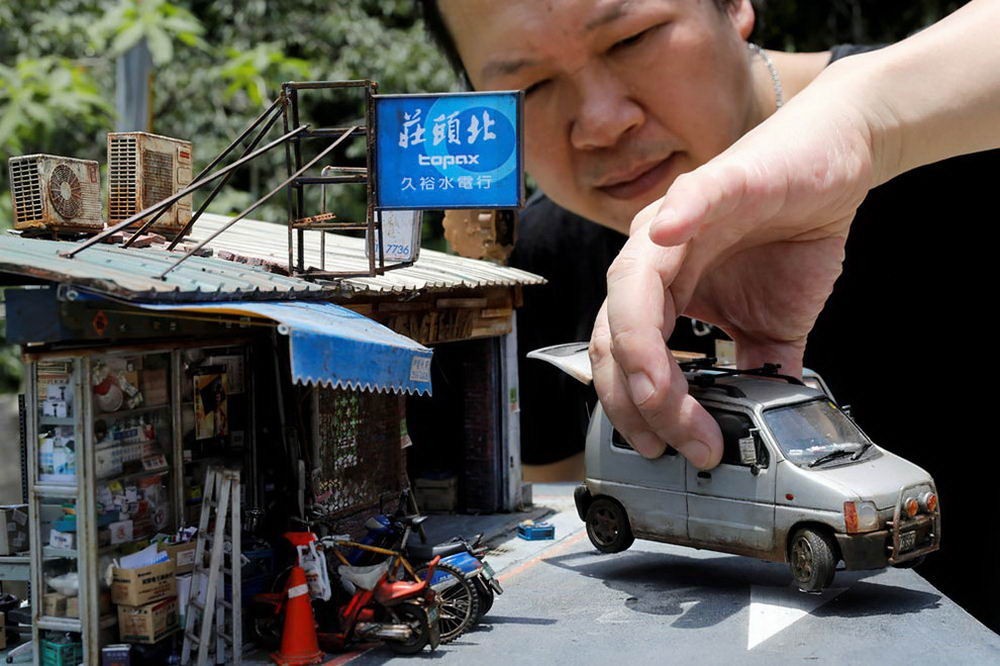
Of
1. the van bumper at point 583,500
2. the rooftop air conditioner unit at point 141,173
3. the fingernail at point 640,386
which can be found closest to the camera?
the fingernail at point 640,386

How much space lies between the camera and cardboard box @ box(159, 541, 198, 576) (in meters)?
7.56

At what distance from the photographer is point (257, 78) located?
509 inches

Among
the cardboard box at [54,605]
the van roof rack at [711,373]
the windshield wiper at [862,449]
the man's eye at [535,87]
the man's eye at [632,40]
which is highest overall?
the man's eye at [632,40]

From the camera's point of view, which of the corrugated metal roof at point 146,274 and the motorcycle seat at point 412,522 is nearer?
the corrugated metal roof at point 146,274

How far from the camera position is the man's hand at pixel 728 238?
4203 mm

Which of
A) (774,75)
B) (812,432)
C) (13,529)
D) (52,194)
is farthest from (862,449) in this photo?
(13,529)

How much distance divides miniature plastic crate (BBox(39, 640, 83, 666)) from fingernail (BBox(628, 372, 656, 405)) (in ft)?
15.5

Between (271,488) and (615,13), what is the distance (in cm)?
511

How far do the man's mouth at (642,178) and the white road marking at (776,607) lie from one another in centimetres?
290

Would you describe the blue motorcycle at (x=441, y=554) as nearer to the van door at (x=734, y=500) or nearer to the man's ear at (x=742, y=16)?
the van door at (x=734, y=500)

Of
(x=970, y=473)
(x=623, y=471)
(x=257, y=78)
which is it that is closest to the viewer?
(x=970, y=473)

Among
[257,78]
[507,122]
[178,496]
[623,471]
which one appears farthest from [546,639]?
[257,78]

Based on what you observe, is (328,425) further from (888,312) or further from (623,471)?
(888,312)

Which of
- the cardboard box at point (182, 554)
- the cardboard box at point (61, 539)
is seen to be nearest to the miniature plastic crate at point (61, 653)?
the cardboard box at point (61, 539)
